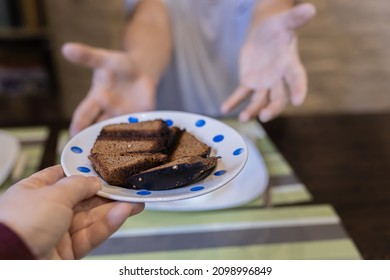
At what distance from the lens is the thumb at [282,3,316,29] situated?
0.50 metres

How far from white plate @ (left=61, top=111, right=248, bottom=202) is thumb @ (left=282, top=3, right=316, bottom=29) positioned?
0.60 ft

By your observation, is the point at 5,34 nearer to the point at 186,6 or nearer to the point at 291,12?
the point at 186,6

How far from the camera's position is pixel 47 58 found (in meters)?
1.38

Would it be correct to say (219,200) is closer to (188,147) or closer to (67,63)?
(188,147)

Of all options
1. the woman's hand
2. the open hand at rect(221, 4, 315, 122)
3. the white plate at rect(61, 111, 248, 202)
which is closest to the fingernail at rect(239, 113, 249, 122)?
the open hand at rect(221, 4, 315, 122)

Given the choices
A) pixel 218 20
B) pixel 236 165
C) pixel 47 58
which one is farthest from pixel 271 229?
pixel 47 58

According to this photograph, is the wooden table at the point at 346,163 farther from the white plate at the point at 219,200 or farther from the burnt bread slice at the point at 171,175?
the burnt bread slice at the point at 171,175

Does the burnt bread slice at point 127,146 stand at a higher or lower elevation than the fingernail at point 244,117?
higher

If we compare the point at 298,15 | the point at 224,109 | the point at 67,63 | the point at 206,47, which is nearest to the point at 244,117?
the point at 224,109

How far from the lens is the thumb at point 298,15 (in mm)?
505

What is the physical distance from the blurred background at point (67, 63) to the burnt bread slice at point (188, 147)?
0.40m

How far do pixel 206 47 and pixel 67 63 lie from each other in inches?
27.0

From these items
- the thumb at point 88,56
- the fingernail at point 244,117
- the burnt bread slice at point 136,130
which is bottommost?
the fingernail at point 244,117

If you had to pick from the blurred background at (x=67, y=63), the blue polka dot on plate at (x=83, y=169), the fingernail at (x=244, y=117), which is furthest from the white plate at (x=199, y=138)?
the blurred background at (x=67, y=63)
